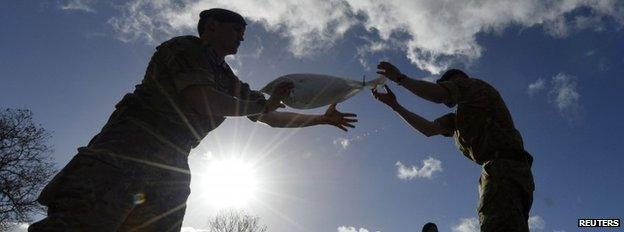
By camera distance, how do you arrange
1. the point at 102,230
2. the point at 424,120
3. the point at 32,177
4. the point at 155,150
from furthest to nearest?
1. the point at 32,177
2. the point at 424,120
3. the point at 155,150
4. the point at 102,230

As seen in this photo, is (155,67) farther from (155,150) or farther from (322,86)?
(322,86)

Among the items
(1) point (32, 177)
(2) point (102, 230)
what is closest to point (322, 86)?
(2) point (102, 230)

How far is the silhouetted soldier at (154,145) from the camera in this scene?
2260 millimetres

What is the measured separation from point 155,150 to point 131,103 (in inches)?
13.5

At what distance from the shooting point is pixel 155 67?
2.90m

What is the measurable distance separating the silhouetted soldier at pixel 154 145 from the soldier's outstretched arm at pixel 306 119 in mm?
714

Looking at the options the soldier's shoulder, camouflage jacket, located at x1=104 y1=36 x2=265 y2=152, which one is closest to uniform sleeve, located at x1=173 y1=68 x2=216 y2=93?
camouflage jacket, located at x1=104 y1=36 x2=265 y2=152

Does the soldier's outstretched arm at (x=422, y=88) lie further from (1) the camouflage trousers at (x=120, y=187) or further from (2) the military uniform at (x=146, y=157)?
(1) the camouflage trousers at (x=120, y=187)

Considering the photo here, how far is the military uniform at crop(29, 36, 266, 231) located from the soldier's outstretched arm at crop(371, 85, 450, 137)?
1903 mm

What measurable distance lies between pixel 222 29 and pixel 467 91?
2150 mm

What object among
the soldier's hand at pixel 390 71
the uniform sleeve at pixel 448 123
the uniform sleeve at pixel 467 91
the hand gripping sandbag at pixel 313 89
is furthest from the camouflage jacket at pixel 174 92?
the uniform sleeve at pixel 448 123

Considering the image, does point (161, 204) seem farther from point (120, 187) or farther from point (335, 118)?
point (335, 118)

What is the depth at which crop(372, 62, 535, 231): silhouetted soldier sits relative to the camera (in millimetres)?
3432

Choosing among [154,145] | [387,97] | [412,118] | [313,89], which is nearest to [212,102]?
[154,145]
